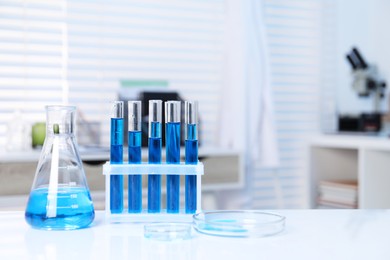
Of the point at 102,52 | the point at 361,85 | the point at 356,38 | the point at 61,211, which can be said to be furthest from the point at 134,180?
the point at 356,38

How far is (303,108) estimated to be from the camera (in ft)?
10.6

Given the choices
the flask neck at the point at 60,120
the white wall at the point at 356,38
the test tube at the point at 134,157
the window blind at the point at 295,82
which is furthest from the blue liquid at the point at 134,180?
the white wall at the point at 356,38

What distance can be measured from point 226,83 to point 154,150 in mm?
1896

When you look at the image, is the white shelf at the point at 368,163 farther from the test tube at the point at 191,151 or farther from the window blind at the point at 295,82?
the test tube at the point at 191,151

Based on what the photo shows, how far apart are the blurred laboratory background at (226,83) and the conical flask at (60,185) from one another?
1.34 metres

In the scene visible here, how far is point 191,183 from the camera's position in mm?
921

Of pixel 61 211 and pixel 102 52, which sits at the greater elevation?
pixel 102 52

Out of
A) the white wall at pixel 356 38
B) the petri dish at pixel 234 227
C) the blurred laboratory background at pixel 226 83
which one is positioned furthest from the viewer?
the white wall at pixel 356 38

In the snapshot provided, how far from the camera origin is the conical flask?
0.86 metres

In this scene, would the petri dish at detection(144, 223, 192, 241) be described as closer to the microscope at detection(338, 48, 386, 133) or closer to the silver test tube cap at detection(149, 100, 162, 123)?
the silver test tube cap at detection(149, 100, 162, 123)

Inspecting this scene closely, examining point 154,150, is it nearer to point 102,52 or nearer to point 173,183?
point 173,183

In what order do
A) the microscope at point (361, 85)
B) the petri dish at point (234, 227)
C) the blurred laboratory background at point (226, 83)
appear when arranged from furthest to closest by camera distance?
the microscope at point (361, 85) < the blurred laboratory background at point (226, 83) < the petri dish at point (234, 227)

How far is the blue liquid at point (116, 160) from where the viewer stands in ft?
3.00

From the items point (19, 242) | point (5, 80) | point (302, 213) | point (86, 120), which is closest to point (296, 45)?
point (86, 120)
